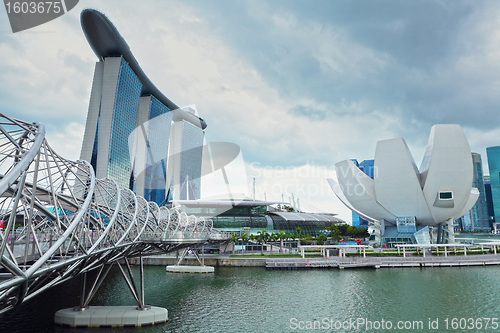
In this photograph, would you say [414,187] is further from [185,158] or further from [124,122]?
[185,158]

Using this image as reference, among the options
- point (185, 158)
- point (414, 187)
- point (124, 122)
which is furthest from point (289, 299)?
point (185, 158)

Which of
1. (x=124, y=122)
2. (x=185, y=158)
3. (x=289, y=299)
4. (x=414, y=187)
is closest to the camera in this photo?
(x=289, y=299)

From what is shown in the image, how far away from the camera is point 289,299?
27812 millimetres

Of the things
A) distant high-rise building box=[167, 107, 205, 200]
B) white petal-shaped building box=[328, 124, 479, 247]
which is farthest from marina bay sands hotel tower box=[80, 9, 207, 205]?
white petal-shaped building box=[328, 124, 479, 247]

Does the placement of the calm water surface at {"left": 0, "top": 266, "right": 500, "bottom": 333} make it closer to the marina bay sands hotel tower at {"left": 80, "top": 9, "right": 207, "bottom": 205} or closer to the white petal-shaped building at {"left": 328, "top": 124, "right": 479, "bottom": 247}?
the white petal-shaped building at {"left": 328, "top": 124, "right": 479, "bottom": 247}

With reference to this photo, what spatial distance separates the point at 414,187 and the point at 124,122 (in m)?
85.0

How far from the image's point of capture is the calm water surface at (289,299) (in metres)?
21.6

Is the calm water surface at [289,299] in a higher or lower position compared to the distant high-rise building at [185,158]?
lower

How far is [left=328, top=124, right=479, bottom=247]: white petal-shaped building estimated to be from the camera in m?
60.6

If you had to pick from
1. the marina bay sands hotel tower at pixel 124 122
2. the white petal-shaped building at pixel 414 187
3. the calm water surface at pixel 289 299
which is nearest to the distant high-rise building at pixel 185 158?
the marina bay sands hotel tower at pixel 124 122

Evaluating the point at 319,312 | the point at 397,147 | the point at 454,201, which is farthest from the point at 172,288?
the point at 454,201

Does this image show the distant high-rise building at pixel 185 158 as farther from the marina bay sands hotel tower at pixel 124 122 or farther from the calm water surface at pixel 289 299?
the calm water surface at pixel 289 299

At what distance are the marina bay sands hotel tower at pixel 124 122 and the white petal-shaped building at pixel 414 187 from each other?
6757cm

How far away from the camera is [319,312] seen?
2391 centimetres
